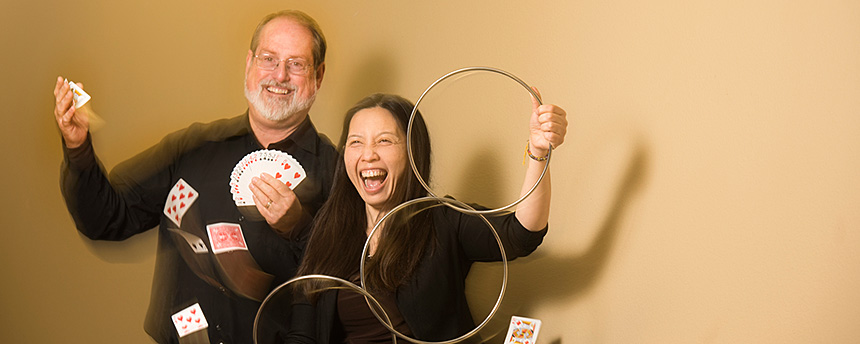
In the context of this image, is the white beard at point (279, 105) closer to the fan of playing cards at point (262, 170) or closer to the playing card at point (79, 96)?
the fan of playing cards at point (262, 170)

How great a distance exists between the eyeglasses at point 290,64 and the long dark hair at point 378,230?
0.15 m

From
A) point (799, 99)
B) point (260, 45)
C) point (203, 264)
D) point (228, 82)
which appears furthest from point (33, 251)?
point (799, 99)

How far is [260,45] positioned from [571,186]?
797mm

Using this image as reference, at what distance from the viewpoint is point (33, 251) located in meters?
1.71

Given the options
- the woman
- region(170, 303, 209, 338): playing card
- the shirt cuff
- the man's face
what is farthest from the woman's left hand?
the shirt cuff

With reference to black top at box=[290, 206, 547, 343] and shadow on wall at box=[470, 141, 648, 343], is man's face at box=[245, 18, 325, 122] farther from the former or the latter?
shadow on wall at box=[470, 141, 648, 343]

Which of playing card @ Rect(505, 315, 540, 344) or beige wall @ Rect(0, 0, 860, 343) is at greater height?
beige wall @ Rect(0, 0, 860, 343)

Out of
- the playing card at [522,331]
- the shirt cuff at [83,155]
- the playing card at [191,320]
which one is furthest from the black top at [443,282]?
the shirt cuff at [83,155]

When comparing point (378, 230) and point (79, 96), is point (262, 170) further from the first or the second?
point (79, 96)

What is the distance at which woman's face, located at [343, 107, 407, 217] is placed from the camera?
4.63 ft

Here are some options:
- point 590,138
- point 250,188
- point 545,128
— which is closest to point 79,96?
point 250,188

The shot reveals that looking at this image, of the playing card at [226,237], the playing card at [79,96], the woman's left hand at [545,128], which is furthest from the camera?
the playing card at [79,96]

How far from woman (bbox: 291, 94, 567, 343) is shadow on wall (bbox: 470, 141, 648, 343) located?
6 centimetres

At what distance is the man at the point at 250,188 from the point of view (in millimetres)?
1460
